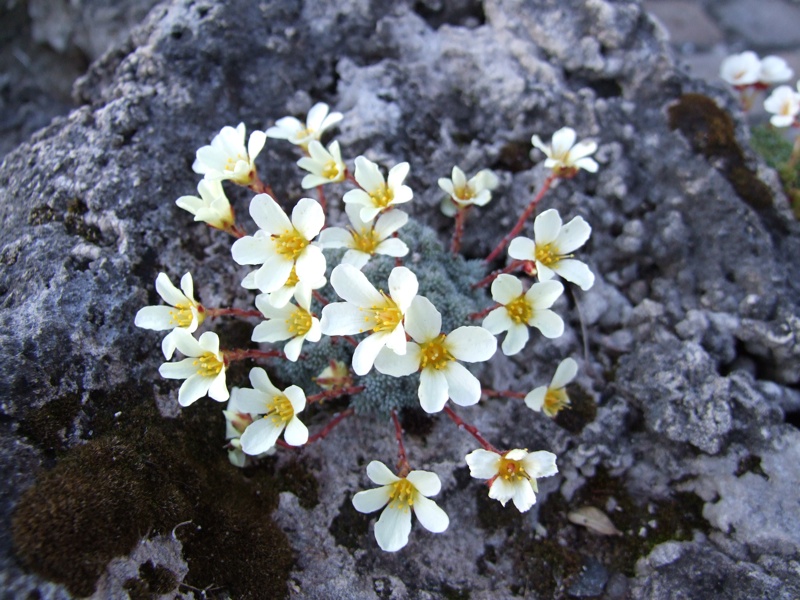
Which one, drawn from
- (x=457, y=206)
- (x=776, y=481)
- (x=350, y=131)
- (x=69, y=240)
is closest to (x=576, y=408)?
(x=776, y=481)

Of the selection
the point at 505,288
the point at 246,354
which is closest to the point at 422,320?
the point at 505,288

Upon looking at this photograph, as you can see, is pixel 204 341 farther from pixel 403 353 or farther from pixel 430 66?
pixel 430 66

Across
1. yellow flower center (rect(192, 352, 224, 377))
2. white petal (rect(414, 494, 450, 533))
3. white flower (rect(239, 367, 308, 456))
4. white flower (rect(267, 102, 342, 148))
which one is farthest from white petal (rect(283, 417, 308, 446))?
white flower (rect(267, 102, 342, 148))

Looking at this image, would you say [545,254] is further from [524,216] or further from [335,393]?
[335,393]

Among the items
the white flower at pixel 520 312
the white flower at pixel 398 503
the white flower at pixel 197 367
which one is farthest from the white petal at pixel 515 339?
the white flower at pixel 197 367

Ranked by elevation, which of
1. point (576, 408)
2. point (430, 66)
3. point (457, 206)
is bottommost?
point (576, 408)

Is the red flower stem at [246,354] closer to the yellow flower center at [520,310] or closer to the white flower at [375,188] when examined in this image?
the white flower at [375,188]
